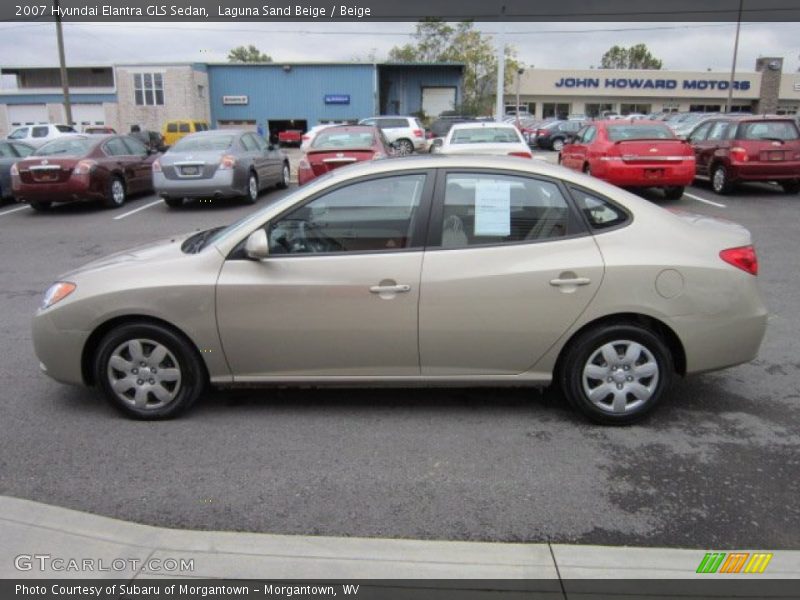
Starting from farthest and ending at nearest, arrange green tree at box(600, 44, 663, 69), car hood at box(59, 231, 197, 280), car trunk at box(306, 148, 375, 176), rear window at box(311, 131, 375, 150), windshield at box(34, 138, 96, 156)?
green tree at box(600, 44, 663, 69) → windshield at box(34, 138, 96, 156) → rear window at box(311, 131, 375, 150) → car trunk at box(306, 148, 375, 176) → car hood at box(59, 231, 197, 280)

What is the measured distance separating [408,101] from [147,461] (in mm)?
46001

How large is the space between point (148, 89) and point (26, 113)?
11937 millimetres

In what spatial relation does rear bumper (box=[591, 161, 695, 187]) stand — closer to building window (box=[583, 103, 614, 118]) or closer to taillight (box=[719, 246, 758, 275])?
taillight (box=[719, 246, 758, 275])

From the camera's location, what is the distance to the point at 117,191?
46.2 feet

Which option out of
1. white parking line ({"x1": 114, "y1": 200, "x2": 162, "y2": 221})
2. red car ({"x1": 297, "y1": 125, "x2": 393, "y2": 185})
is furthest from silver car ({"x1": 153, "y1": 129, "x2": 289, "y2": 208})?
red car ({"x1": 297, "y1": 125, "x2": 393, "y2": 185})

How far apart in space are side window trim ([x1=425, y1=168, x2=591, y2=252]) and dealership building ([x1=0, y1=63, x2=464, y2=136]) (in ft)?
138

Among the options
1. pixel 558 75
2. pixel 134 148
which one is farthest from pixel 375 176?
pixel 558 75

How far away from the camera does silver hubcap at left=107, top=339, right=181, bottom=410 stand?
411 cm

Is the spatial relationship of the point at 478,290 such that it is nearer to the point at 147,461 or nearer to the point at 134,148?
the point at 147,461

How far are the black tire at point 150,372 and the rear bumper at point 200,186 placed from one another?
936cm

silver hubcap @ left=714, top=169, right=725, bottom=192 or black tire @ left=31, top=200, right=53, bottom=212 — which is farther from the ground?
silver hubcap @ left=714, top=169, right=725, bottom=192

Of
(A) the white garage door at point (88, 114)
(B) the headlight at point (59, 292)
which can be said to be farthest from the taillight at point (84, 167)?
(A) the white garage door at point (88, 114)

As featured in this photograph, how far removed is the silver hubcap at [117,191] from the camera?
1387cm

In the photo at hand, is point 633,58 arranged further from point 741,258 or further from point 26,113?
point 741,258
